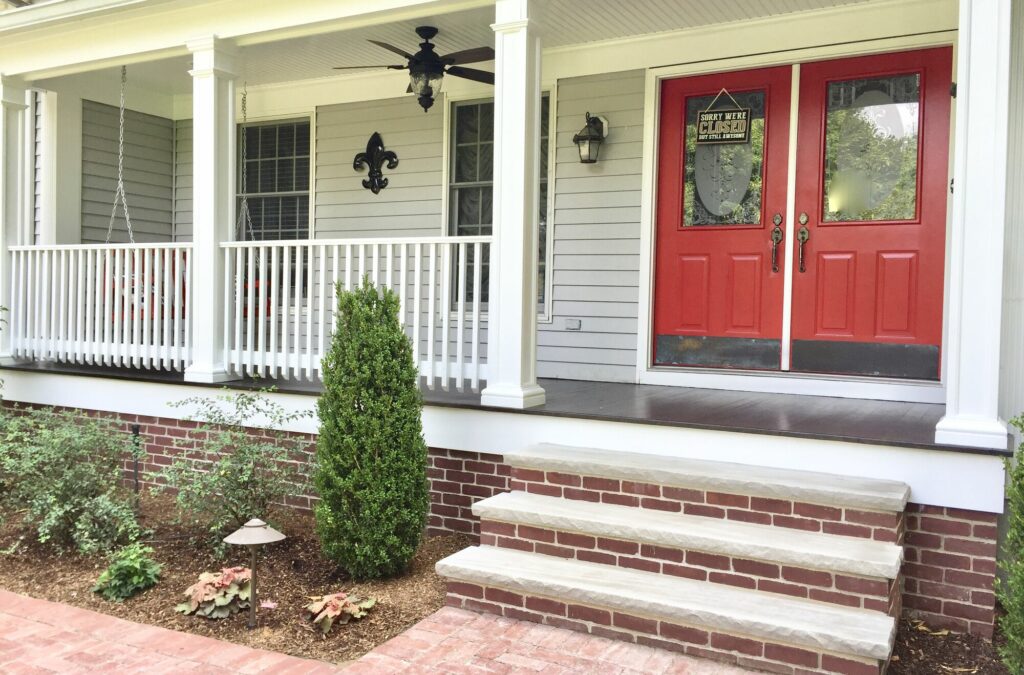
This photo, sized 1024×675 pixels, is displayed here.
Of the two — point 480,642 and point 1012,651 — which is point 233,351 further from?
point 1012,651

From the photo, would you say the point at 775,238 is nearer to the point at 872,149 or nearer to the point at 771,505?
the point at 872,149

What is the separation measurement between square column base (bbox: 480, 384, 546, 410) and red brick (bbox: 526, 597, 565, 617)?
4.06 feet

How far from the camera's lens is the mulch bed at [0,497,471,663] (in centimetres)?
331

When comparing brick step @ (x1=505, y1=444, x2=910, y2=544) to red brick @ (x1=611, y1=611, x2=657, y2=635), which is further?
brick step @ (x1=505, y1=444, x2=910, y2=544)

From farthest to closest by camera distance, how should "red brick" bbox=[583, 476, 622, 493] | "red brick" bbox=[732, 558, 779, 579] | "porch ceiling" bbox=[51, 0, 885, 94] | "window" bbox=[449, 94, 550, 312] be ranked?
"window" bbox=[449, 94, 550, 312], "porch ceiling" bbox=[51, 0, 885, 94], "red brick" bbox=[583, 476, 622, 493], "red brick" bbox=[732, 558, 779, 579]

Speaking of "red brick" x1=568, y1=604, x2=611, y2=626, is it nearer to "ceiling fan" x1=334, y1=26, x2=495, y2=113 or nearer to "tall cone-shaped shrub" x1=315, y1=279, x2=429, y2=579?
"tall cone-shaped shrub" x1=315, y1=279, x2=429, y2=579

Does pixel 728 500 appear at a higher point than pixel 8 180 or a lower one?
lower

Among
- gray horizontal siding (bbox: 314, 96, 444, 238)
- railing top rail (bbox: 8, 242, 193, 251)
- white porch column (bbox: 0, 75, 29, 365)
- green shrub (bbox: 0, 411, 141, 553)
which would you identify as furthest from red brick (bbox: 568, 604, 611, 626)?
white porch column (bbox: 0, 75, 29, 365)

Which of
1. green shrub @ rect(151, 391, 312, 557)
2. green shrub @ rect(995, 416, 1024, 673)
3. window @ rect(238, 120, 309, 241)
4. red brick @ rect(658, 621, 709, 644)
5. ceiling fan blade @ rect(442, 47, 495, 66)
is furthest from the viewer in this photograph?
window @ rect(238, 120, 309, 241)

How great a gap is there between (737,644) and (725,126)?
3647 mm

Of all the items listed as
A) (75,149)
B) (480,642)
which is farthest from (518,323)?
(75,149)

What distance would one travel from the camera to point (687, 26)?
5.55 m

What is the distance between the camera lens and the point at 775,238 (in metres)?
5.43

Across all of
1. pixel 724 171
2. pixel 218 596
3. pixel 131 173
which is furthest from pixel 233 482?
pixel 131 173
